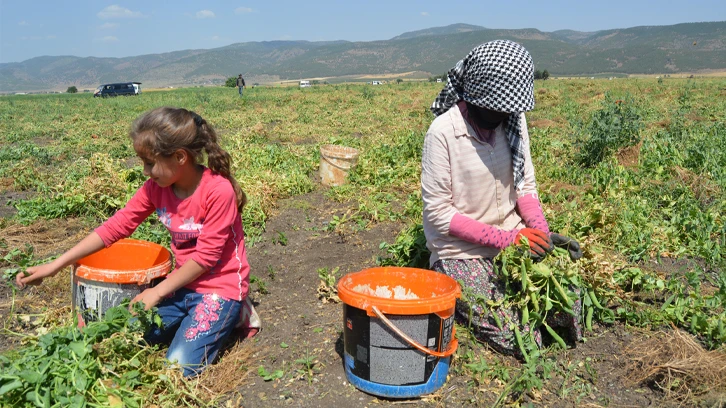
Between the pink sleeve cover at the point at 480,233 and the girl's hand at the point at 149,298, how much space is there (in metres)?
1.38

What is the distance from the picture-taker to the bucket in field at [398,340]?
83.6 inches

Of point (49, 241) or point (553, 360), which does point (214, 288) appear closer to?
point (553, 360)

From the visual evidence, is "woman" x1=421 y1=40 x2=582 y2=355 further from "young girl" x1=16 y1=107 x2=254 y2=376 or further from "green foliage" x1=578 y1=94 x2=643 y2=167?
"green foliage" x1=578 y1=94 x2=643 y2=167

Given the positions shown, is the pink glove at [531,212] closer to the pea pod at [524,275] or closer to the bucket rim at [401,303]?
the pea pod at [524,275]

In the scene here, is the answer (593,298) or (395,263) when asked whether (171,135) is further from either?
(593,298)

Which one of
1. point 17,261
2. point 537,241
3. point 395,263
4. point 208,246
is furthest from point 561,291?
point 17,261

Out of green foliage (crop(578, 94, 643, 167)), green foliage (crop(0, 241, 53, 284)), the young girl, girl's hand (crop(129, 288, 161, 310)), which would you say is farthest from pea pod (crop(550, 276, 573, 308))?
green foliage (crop(578, 94, 643, 167))

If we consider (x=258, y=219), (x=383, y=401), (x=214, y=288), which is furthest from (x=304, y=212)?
(x=383, y=401)

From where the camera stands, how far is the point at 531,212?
282 centimetres

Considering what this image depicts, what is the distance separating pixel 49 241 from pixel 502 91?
401 cm

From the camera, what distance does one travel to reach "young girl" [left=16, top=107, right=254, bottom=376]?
A: 7.91 ft

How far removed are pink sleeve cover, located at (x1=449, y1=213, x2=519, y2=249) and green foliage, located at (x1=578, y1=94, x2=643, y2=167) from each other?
4157 millimetres

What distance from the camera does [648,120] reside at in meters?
9.80

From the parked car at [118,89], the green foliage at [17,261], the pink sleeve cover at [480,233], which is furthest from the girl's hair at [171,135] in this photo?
the parked car at [118,89]
